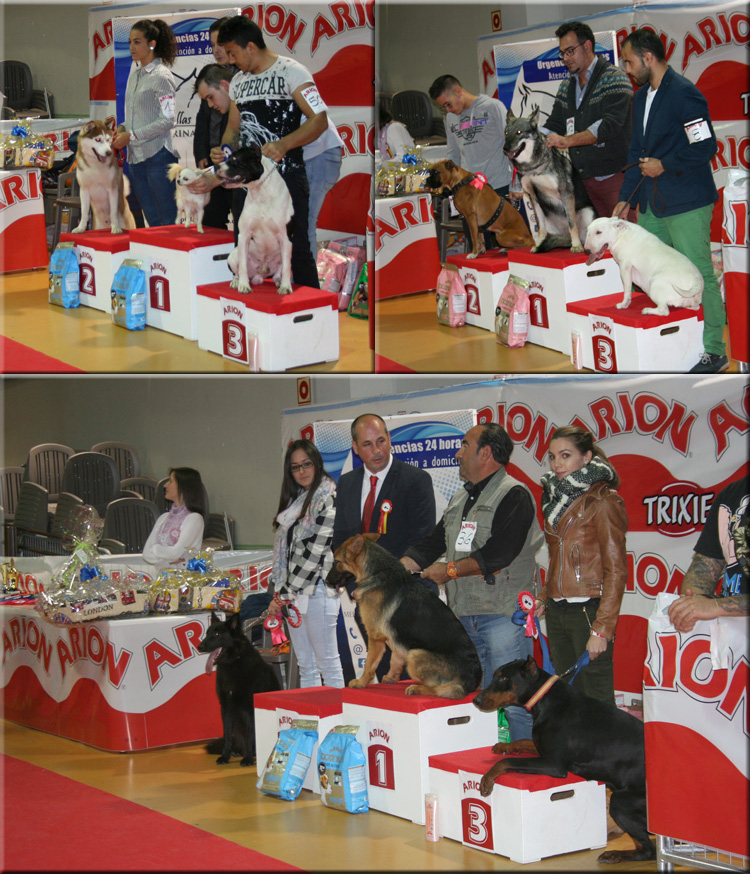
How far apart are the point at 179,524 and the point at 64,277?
1.48 meters

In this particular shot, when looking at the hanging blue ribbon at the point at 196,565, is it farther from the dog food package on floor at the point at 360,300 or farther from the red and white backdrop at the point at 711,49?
the red and white backdrop at the point at 711,49

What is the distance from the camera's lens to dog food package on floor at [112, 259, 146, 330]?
466 cm

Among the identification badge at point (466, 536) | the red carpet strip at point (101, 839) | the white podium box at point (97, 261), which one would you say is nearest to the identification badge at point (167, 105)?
the white podium box at point (97, 261)

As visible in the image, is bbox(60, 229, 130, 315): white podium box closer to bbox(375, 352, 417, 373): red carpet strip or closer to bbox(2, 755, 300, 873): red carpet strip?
bbox(375, 352, 417, 373): red carpet strip

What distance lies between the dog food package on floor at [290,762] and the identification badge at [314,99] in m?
2.40

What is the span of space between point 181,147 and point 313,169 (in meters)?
0.54

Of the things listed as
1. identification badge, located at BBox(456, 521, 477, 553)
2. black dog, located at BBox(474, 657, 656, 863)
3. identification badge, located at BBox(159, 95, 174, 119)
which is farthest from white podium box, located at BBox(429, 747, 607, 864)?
identification badge, located at BBox(159, 95, 174, 119)

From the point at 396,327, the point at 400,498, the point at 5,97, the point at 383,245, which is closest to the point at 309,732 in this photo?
the point at 400,498

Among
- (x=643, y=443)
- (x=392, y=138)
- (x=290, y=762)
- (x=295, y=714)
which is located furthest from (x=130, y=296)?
(x=643, y=443)

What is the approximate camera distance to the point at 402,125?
14.2 ft

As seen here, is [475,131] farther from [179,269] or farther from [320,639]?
[320,639]

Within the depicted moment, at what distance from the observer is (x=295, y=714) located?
15.8 feet

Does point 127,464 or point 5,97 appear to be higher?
point 5,97

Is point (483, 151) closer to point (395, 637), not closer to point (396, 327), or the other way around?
point (396, 327)
